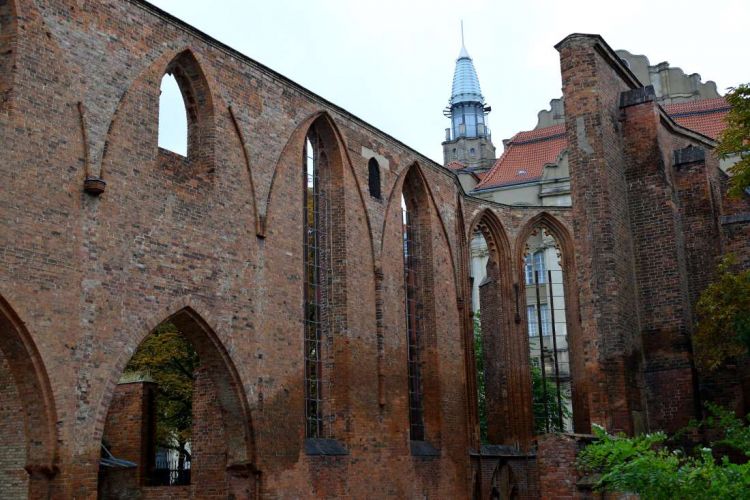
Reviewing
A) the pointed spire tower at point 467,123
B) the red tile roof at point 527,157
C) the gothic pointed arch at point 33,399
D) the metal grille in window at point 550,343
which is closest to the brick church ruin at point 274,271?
the gothic pointed arch at point 33,399

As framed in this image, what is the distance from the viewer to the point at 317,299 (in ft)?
54.5

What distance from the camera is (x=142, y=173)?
12.9m

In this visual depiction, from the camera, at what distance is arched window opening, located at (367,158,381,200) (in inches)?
721

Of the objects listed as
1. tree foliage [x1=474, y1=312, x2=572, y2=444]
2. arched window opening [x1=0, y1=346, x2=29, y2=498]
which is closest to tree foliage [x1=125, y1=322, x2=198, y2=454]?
arched window opening [x1=0, y1=346, x2=29, y2=498]

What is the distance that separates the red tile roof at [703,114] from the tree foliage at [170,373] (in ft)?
62.9

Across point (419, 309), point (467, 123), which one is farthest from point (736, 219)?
point (467, 123)

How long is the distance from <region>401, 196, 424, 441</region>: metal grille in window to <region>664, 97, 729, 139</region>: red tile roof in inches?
618

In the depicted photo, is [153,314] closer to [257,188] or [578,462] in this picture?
[257,188]

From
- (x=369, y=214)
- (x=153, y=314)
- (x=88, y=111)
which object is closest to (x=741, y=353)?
(x=369, y=214)

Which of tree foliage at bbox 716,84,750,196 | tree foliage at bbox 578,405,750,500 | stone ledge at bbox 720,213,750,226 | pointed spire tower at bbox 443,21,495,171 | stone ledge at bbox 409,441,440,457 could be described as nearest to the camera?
tree foliage at bbox 578,405,750,500

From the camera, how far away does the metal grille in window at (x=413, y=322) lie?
18828mm

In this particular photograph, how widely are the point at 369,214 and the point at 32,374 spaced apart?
805cm

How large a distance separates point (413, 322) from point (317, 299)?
327 cm

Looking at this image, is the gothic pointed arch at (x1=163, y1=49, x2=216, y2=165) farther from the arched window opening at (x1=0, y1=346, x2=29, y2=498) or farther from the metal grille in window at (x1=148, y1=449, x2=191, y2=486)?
the metal grille in window at (x1=148, y1=449, x2=191, y2=486)
